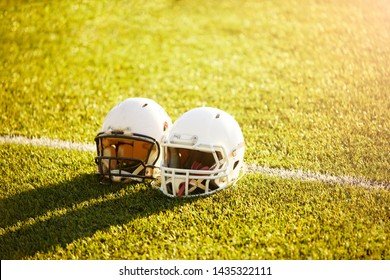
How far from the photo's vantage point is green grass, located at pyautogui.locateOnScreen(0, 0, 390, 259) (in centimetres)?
377

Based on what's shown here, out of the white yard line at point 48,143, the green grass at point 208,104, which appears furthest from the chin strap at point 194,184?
the white yard line at point 48,143

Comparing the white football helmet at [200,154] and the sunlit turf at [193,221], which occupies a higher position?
the white football helmet at [200,154]

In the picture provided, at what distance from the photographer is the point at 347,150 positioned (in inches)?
198

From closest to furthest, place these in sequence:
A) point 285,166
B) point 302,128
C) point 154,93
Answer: point 285,166, point 302,128, point 154,93

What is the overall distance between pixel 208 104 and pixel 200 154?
200cm

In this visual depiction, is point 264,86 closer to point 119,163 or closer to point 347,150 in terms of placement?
point 347,150

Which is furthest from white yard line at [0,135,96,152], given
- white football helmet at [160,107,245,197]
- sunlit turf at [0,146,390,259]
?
white football helmet at [160,107,245,197]

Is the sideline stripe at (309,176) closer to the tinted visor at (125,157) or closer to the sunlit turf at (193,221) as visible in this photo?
the sunlit turf at (193,221)

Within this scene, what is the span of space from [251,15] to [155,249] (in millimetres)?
6350

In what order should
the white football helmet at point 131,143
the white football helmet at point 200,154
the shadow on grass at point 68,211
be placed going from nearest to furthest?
the shadow on grass at point 68,211
the white football helmet at point 200,154
the white football helmet at point 131,143

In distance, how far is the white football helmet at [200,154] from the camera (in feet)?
13.3

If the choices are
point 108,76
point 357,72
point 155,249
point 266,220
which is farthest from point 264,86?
point 155,249

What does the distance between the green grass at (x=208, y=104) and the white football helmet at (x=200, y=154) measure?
0.12 m

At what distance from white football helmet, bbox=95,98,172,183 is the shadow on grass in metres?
0.12
